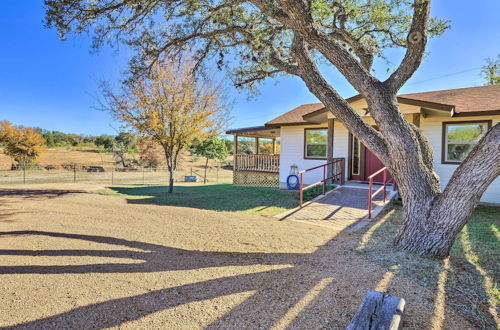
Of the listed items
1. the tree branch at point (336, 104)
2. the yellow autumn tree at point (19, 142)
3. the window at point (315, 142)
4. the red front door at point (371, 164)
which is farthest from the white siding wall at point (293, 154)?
the yellow autumn tree at point (19, 142)

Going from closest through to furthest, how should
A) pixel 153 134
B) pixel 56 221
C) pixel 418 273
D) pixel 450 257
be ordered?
pixel 418 273, pixel 450 257, pixel 56 221, pixel 153 134

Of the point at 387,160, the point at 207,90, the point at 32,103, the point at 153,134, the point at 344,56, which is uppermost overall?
the point at 32,103

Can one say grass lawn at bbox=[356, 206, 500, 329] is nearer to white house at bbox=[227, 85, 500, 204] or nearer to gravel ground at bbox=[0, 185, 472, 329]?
gravel ground at bbox=[0, 185, 472, 329]

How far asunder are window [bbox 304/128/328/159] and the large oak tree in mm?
5105

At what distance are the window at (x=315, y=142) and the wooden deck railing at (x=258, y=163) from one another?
1797mm

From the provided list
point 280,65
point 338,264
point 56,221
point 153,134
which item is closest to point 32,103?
point 153,134

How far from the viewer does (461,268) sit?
3.93 m

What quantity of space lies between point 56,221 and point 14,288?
3879mm

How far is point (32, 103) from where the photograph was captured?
29.0m

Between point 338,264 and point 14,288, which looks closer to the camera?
point 14,288

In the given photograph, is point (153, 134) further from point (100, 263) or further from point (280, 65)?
point (100, 263)

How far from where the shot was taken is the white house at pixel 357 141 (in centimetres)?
912

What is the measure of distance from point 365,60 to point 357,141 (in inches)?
240

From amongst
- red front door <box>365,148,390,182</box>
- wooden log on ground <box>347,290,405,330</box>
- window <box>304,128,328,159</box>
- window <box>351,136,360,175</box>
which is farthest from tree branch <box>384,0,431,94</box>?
window <box>304,128,328,159</box>
